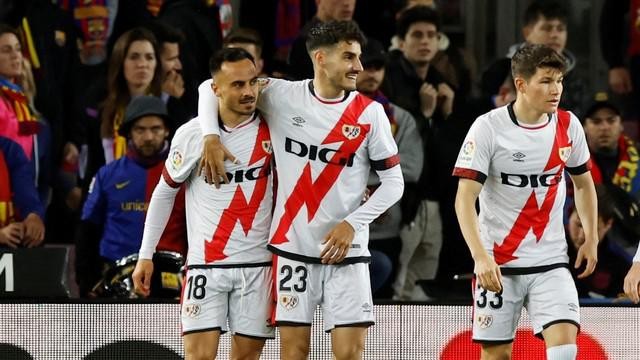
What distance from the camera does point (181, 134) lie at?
27.2 ft

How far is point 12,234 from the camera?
10.3 meters

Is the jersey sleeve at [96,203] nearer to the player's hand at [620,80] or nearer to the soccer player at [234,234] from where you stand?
the soccer player at [234,234]

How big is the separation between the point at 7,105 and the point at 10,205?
2.36 feet

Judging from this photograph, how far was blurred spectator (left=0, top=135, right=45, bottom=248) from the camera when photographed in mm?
10391

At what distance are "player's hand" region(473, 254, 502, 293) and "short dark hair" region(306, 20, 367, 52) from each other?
1.30 metres

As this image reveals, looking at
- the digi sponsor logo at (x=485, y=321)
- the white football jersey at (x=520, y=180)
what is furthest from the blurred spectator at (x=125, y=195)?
the digi sponsor logo at (x=485, y=321)

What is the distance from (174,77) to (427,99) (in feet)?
6.01

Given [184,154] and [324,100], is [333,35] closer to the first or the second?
[324,100]

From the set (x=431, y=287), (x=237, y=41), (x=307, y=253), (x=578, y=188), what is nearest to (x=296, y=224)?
(x=307, y=253)

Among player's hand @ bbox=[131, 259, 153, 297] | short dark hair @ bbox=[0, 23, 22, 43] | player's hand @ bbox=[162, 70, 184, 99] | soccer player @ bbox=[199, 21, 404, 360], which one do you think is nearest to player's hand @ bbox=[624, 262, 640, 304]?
soccer player @ bbox=[199, 21, 404, 360]

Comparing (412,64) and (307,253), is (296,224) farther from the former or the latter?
(412,64)

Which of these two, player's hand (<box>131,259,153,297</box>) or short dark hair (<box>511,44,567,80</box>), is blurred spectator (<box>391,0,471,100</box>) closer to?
short dark hair (<box>511,44,567,80</box>)

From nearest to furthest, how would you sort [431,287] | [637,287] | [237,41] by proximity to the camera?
[637,287] < [431,287] < [237,41]

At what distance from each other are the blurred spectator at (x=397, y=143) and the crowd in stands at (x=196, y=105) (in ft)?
0.04
